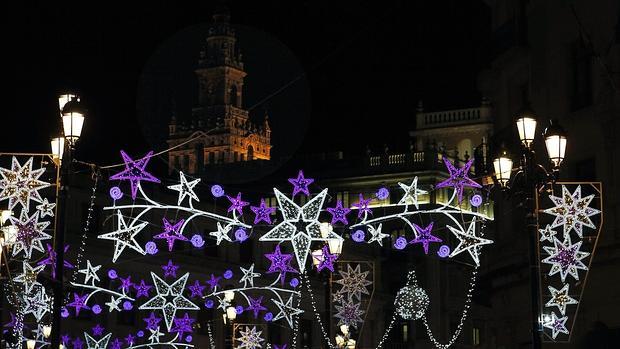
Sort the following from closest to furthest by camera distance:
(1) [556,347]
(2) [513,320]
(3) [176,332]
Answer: (1) [556,347], (2) [513,320], (3) [176,332]

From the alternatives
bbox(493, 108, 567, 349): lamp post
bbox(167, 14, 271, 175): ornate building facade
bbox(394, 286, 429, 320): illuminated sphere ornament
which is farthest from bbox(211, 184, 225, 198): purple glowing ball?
bbox(167, 14, 271, 175): ornate building facade

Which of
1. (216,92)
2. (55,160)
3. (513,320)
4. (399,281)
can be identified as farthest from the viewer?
(216,92)

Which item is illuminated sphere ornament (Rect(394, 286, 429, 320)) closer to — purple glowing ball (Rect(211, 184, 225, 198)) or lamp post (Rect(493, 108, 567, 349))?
purple glowing ball (Rect(211, 184, 225, 198))

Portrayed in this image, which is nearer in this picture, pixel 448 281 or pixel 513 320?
pixel 513 320

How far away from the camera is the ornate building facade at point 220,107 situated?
5231 inches

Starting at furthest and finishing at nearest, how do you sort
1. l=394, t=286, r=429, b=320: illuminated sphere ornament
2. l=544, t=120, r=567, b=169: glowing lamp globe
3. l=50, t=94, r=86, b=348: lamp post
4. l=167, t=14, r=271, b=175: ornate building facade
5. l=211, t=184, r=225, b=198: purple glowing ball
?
1. l=167, t=14, r=271, b=175: ornate building facade
2. l=394, t=286, r=429, b=320: illuminated sphere ornament
3. l=211, t=184, r=225, b=198: purple glowing ball
4. l=544, t=120, r=567, b=169: glowing lamp globe
5. l=50, t=94, r=86, b=348: lamp post

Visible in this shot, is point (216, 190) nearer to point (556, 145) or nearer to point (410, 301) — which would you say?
point (556, 145)

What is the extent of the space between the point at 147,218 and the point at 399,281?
26.9 metres

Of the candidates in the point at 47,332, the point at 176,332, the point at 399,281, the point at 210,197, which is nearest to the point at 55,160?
the point at 47,332

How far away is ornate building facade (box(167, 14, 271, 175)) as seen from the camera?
132875 mm

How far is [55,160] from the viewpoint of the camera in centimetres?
1981

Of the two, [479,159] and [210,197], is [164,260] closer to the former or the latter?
[210,197]

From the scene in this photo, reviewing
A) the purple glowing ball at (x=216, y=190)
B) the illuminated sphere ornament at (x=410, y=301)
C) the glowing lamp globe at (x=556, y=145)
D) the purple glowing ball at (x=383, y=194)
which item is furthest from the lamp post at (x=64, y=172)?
the illuminated sphere ornament at (x=410, y=301)

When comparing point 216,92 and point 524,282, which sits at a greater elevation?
point 216,92
